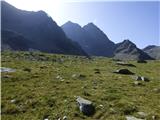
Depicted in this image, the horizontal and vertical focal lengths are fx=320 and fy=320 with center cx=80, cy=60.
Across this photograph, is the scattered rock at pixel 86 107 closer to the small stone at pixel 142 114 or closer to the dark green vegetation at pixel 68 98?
the dark green vegetation at pixel 68 98

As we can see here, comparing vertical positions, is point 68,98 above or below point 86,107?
above

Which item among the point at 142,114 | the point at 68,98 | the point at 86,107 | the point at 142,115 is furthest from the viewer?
the point at 68,98

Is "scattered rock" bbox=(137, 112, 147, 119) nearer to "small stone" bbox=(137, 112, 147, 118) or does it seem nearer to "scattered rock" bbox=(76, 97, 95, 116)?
"small stone" bbox=(137, 112, 147, 118)

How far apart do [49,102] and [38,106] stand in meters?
0.93

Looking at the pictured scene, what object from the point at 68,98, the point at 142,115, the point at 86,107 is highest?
the point at 68,98

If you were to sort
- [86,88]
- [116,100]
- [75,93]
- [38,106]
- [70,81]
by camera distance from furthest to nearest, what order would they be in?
[70,81] < [86,88] < [75,93] < [116,100] < [38,106]

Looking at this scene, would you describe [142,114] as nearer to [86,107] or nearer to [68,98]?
[86,107]

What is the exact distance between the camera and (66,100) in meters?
23.6

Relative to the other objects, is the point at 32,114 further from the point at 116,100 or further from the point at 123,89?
the point at 123,89

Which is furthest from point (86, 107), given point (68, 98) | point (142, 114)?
point (142, 114)

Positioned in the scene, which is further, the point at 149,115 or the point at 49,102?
the point at 49,102

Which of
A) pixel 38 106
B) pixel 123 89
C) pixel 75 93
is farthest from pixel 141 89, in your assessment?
pixel 38 106

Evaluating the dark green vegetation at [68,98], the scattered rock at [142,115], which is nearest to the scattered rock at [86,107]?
the dark green vegetation at [68,98]

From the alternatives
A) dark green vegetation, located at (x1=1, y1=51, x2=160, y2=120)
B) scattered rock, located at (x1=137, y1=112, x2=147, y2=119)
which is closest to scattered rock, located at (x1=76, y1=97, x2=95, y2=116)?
dark green vegetation, located at (x1=1, y1=51, x2=160, y2=120)
